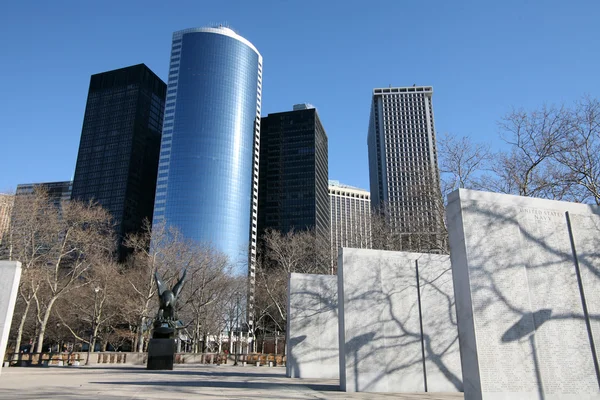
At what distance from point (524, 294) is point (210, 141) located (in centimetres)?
12468

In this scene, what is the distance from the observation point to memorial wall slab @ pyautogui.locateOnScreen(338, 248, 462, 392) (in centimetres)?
1563

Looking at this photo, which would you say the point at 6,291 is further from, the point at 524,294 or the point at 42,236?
the point at 42,236

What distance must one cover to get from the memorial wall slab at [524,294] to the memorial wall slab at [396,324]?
526 cm

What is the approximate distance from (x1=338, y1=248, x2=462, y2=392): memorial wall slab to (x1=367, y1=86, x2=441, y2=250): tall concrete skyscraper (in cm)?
950

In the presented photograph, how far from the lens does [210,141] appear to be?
130m

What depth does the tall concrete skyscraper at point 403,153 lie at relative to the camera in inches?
1166

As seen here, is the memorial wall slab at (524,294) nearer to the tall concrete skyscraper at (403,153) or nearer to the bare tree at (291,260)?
the tall concrete skyscraper at (403,153)

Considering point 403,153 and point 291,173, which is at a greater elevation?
point 291,173

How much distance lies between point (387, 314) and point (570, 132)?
12.7 m

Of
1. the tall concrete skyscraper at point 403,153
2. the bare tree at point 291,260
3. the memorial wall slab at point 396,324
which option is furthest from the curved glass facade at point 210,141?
the memorial wall slab at point 396,324

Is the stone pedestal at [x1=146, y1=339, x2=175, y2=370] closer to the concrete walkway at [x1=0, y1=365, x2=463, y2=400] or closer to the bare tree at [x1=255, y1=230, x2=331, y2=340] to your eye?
the concrete walkway at [x1=0, y1=365, x2=463, y2=400]

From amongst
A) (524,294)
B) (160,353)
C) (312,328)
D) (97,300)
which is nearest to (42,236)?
(97,300)

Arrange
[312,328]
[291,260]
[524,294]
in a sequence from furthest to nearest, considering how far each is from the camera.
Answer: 1. [291,260]
2. [312,328]
3. [524,294]

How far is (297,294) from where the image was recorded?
2278 cm
